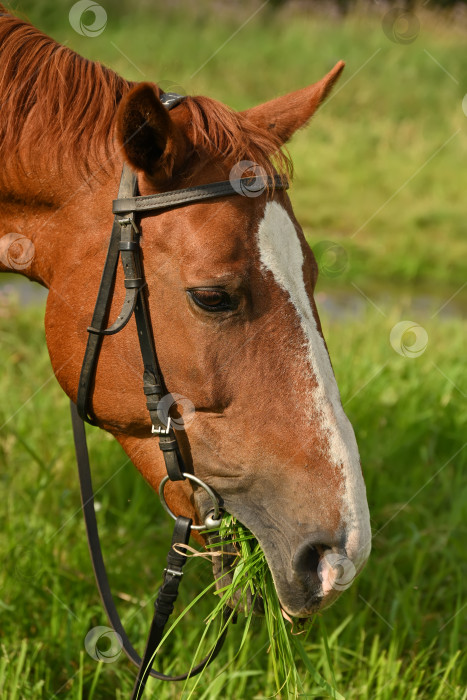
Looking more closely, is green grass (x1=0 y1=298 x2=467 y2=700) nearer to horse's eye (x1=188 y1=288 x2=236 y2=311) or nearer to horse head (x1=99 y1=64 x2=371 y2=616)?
horse head (x1=99 y1=64 x2=371 y2=616)

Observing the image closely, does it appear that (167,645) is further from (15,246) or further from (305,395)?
(15,246)

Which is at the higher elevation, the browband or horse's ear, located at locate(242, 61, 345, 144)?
horse's ear, located at locate(242, 61, 345, 144)

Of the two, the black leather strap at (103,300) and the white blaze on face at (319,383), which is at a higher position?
the white blaze on face at (319,383)

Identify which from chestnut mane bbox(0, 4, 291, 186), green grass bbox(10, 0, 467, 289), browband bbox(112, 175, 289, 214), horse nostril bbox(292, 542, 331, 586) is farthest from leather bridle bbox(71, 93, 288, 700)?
green grass bbox(10, 0, 467, 289)

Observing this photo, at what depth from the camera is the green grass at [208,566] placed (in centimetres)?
263

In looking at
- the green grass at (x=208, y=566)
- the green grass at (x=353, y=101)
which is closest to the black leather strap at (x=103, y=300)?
the green grass at (x=208, y=566)

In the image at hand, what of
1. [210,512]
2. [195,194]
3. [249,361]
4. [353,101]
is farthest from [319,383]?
[353,101]

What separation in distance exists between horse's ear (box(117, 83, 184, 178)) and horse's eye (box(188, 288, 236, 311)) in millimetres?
347

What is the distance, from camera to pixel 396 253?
832 centimetres

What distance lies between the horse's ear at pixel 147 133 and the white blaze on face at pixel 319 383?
12.2 inches

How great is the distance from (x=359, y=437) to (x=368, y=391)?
42cm

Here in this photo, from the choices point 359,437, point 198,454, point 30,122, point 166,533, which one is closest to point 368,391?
point 359,437

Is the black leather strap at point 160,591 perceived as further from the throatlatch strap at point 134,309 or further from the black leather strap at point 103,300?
the black leather strap at point 103,300

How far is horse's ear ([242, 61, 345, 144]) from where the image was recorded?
7.73ft
